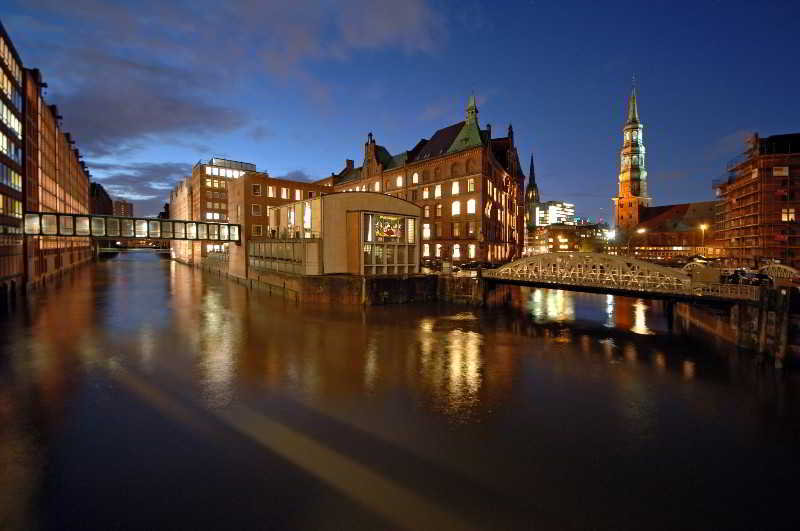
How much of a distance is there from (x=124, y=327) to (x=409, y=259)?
25.5 meters

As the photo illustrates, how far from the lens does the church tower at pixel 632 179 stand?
13425 cm

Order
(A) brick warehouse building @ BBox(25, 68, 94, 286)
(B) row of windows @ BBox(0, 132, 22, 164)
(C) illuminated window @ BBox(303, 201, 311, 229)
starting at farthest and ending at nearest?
(A) brick warehouse building @ BBox(25, 68, 94, 286) → (C) illuminated window @ BBox(303, 201, 311, 229) → (B) row of windows @ BBox(0, 132, 22, 164)

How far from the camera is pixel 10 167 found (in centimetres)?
4250

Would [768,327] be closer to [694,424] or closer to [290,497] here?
[694,424]

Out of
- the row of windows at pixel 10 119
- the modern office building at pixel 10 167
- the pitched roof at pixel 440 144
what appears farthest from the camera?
the pitched roof at pixel 440 144

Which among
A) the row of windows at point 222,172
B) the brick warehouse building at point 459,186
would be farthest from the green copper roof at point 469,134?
A: the row of windows at point 222,172

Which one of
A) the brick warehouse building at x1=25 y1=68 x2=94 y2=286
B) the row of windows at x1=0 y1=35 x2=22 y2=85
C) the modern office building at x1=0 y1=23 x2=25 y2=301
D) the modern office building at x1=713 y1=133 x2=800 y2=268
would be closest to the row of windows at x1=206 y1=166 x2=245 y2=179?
the brick warehouse building at x1=25 y1=68 x2=94 y2=286

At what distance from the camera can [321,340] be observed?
24219 mm

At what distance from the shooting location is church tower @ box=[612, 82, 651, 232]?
134250mm

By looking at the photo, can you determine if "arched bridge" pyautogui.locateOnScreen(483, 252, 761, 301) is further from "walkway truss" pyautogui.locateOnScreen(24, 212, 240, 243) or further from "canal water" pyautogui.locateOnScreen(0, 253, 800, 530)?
"walkway truss" pyautogui.locateOnScreen(24, 212, 240, 243)

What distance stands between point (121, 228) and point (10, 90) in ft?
60.5

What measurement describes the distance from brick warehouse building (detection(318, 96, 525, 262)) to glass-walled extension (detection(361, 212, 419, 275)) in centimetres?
2201

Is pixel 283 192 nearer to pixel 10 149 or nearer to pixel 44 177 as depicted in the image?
pixel 10 149

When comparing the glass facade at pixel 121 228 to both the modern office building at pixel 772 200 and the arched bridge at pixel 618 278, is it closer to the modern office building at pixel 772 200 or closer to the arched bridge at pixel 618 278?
the arched bridge at pixel 618 278
